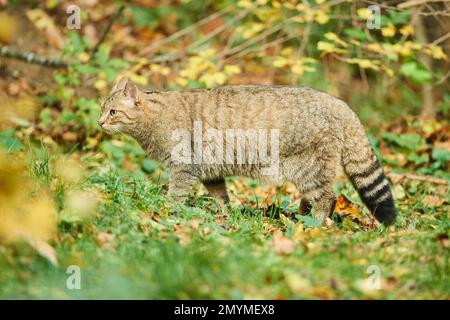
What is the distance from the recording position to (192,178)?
20.9 feet

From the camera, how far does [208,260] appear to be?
4312mm

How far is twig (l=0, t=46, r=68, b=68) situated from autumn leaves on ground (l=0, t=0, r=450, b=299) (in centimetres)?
11

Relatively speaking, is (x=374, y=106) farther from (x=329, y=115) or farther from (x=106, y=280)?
(x=106, y=280)

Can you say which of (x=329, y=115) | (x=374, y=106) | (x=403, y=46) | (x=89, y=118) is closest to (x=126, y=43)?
(x=89, y=118)

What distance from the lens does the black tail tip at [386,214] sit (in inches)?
231

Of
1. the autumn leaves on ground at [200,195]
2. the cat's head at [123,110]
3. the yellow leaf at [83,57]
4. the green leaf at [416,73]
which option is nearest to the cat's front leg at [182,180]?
the autumn leaves on ground at [200,195]

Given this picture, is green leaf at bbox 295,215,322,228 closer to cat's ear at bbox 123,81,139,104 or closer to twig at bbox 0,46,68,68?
cat's ear at bbox 123,81,139,104

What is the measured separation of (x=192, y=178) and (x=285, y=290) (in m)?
2.39

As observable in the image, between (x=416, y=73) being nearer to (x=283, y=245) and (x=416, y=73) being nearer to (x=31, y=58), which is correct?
(x=283, y=245)

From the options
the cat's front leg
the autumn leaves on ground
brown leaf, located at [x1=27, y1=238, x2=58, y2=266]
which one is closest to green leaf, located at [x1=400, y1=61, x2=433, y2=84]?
the autumn leaves on ground

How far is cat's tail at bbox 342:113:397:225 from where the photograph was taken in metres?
6.06

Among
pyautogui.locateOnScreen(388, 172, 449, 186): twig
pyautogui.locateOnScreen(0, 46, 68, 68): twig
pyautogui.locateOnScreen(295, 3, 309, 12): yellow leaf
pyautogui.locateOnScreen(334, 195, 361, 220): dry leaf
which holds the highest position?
pyautogui.locateOnScreen(0, 46, 68, 68): twig

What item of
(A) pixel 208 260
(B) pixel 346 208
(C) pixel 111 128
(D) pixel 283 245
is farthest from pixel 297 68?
(A) pixel 208 260

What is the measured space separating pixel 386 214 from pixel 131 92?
8.70 ft
